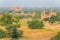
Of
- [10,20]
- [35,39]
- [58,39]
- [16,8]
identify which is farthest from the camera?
[16,8]

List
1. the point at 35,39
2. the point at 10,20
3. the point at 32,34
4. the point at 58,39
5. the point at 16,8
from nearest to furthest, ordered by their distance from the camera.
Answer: the point at 58,39
the point at 35,39
the point at 32,34
the point at 10,20
the point at 16,8

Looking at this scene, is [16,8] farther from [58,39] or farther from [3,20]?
[58,39]

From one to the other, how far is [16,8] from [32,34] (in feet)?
183

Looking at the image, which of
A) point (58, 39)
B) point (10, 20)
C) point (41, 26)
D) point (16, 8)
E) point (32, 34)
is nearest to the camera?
point (58, 39)

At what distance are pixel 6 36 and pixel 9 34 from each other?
0.52 m

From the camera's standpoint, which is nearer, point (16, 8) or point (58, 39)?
point (58, 39)

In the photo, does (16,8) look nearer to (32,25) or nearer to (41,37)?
(32,25)

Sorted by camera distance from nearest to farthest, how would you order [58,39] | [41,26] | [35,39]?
1. [58,39]
2. [35,39]
3. [41,26]

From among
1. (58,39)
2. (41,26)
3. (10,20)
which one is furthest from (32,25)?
(58,39)

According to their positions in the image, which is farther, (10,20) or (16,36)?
(10,20)

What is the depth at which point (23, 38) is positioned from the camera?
111 ft

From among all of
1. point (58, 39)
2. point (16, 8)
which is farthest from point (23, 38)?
point (16, 8)

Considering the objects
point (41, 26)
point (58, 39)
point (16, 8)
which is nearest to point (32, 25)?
point (41, 26)

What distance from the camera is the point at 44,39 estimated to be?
33219 mm
